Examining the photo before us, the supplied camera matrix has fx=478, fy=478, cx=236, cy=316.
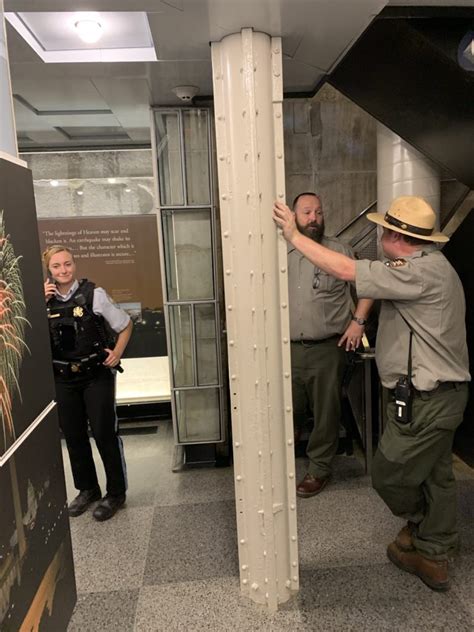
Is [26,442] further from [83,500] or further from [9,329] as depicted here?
[83,500]

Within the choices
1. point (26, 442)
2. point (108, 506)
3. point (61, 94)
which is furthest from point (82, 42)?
point (108, 506)

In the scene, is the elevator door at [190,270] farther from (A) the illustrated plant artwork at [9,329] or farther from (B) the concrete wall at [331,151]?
(A) the illustrated plant artwork at [9,329]

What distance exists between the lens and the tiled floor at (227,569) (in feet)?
6.30

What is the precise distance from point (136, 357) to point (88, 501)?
142 cm

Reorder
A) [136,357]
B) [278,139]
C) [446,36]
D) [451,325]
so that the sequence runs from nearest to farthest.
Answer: [278,139] → [451,325] → [446,36] → [136,357]

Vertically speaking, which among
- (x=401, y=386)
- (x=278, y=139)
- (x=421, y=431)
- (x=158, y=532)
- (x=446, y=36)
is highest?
(x=446, y=36)

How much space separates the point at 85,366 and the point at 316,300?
137 cm

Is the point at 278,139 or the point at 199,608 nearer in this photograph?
the point at 278,139

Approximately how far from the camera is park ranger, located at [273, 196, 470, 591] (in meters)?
1.90

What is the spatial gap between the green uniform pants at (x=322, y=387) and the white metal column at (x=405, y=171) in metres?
0.95

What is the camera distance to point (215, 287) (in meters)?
3.14

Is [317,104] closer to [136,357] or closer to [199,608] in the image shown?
[136,357]

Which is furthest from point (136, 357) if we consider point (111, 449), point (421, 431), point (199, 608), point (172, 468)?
point (421, 431)

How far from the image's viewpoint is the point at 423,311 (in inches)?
76.9
